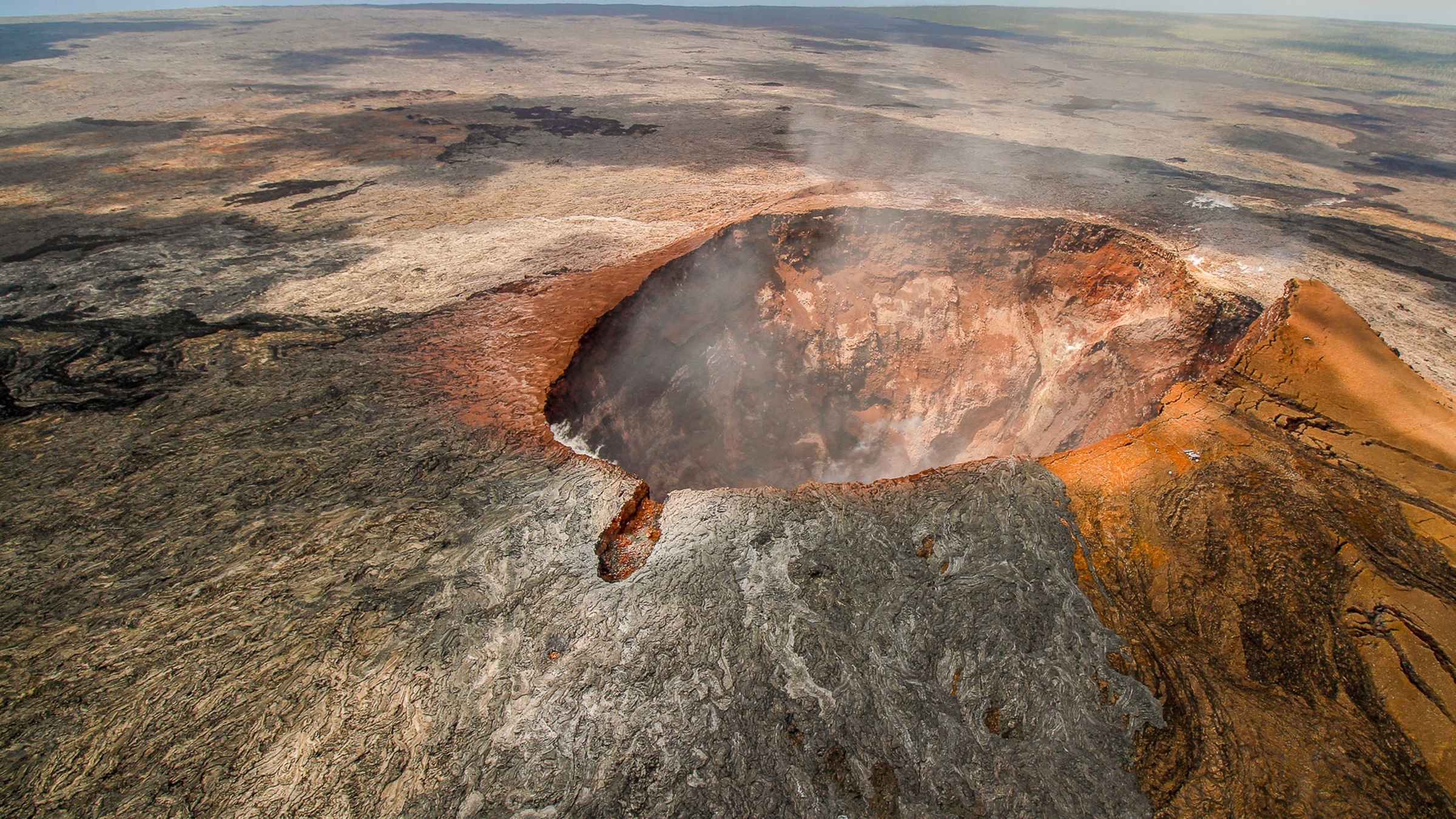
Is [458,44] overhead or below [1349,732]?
overhead

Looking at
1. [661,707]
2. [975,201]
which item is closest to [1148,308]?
[975,201]

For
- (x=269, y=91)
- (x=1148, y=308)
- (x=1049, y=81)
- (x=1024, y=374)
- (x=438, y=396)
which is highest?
(x=1049, y=81)

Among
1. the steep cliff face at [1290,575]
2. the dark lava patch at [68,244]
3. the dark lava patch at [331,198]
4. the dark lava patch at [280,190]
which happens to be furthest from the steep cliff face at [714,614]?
the dark lava patch at [280,190]

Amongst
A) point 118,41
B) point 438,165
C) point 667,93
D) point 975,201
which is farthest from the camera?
point 118,41

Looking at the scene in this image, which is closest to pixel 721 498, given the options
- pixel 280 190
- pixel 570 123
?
pixel 280 190

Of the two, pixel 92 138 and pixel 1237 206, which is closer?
pixel 1237 206

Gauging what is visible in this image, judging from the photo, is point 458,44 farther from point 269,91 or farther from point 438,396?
point 438,396
